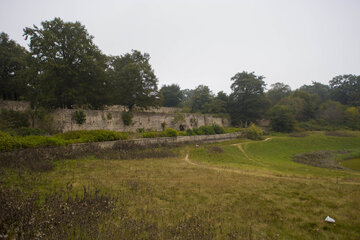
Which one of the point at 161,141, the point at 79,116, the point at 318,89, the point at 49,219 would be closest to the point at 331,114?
the point at 318,89

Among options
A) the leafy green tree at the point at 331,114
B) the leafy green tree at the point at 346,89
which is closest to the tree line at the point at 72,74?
the leafy green tree at the point at 331,114

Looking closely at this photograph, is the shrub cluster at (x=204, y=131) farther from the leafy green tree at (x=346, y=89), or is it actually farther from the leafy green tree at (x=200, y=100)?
the leafy green tree at (x=346, y=89)

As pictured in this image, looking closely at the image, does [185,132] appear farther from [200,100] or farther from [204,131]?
[200,100]

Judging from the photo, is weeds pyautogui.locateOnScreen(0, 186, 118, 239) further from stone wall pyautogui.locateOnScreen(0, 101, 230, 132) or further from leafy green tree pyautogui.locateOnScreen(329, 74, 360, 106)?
leafy green tree pyautogui.locateOnScreen(329, 74, 360, 106)

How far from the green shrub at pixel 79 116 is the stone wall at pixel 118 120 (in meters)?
0.29

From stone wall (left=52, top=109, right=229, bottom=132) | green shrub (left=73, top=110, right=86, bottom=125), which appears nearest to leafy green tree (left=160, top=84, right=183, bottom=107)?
stone wall (left=52, top=109, right=229, bottom=132)

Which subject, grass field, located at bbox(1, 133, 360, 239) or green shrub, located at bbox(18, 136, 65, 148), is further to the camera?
green shrub, located at bbox(18, 136, 65, 148)

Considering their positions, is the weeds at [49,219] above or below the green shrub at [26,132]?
below

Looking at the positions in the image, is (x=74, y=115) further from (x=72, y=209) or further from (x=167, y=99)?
(x=167, y=99)

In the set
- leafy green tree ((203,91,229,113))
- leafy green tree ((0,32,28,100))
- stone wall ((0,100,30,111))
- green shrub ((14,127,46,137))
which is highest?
leafy green tree ((0,32,28,100))

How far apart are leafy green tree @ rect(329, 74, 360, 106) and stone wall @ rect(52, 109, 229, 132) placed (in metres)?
48.5

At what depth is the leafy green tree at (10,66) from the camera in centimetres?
2152

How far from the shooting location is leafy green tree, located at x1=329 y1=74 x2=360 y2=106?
56.1 m

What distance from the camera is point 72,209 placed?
4.69m
